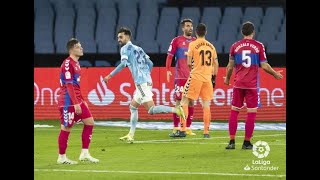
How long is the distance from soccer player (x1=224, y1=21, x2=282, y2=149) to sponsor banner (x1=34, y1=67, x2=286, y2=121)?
836 cm

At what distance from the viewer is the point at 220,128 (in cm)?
2095

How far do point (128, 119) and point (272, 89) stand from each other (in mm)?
3852

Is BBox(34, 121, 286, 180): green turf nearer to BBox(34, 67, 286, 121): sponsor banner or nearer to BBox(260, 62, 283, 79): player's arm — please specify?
BBox(260, 62, 283, 79): player's arm

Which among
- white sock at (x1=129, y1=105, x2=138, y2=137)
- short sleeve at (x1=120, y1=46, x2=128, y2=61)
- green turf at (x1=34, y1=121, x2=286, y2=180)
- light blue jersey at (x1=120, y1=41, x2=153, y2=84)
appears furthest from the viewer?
white sock at (x1=129, y1=105, x2=138, y2=137)

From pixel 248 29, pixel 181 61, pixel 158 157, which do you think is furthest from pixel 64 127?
pixel 181 61

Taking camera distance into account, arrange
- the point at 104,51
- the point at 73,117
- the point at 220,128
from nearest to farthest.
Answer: the point at 73,117
the point at 220,128
the point at 104,51

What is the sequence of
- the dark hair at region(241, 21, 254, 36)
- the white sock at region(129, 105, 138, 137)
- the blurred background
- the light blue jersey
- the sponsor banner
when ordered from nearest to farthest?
the dark hair at region(241, 21, 254, 36) < the light blue jersey < the white sock at region(129, 105, 138, 137) < the sponsor banner < the blurred background

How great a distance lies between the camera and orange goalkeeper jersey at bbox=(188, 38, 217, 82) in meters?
17.4

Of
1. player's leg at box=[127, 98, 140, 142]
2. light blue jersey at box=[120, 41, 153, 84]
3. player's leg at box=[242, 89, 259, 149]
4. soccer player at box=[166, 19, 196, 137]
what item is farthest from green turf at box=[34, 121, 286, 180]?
light blue jersey at box=[120, 41, 153, 84]

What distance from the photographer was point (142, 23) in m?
30.2

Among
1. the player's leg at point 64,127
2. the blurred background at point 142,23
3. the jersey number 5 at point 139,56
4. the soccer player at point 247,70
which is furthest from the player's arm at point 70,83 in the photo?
the blurred background at point 142,23

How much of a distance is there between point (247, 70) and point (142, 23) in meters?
15.4
